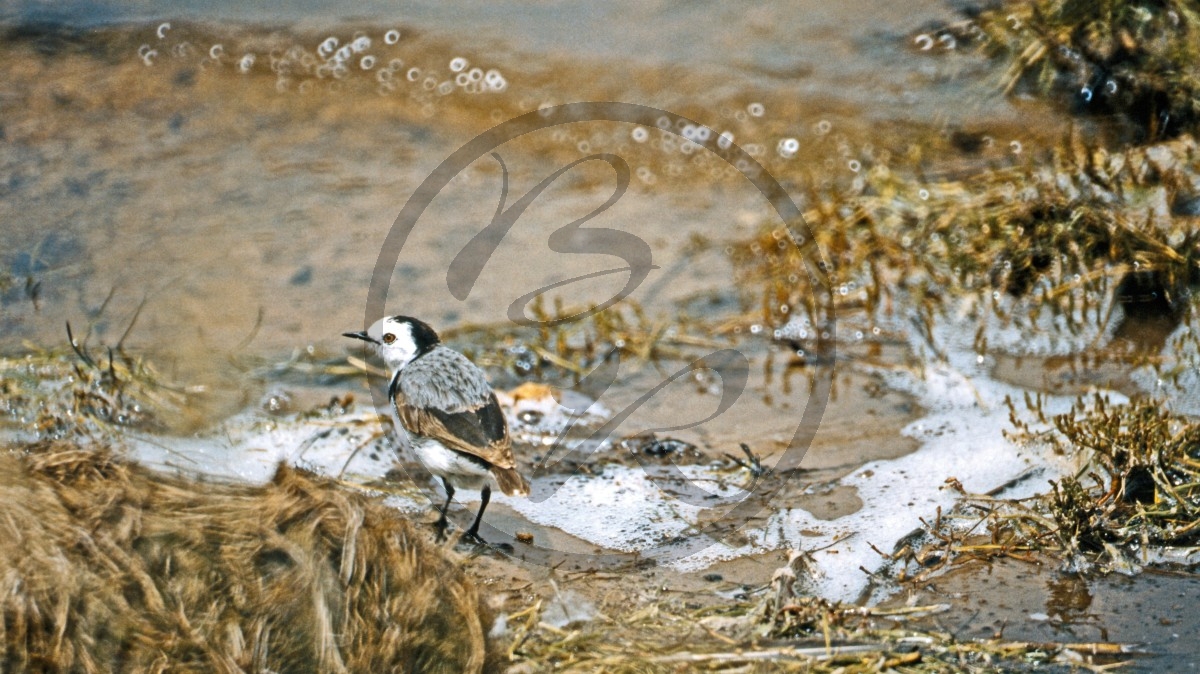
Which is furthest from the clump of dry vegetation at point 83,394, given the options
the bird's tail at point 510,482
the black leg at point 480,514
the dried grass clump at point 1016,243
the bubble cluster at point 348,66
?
the bubble cluster at point 348,66

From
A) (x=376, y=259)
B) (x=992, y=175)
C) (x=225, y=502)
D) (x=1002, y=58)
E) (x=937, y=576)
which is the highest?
(x=1002, y=58)

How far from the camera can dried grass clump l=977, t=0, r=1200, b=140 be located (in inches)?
273

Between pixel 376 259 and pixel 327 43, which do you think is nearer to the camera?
pixel 376 259

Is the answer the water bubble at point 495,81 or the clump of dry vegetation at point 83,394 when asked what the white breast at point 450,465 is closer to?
the clump of dry vegetation at point 83,394

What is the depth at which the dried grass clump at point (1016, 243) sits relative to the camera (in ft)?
20.6

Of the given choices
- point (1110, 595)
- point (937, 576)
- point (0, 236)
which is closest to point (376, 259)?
point (0, 236)

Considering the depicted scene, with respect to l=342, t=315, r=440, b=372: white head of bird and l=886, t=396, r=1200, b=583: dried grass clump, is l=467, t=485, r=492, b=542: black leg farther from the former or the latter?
l=886, t=396, r=1200, b=583: dried grass clump

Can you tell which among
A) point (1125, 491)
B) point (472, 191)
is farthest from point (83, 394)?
point (1125, 491)

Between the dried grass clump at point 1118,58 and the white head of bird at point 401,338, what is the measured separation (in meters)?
4.45

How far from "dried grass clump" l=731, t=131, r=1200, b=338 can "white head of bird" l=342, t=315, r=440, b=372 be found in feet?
6.97

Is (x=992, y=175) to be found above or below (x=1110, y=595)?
above

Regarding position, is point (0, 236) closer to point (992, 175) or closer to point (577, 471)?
point (577, 471)

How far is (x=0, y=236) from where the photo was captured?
7.47m

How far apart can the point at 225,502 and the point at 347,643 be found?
0.90 metres
